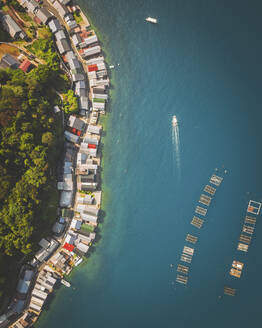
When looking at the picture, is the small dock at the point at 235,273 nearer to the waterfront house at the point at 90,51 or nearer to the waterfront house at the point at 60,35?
the waterfront house at the point at 90,51

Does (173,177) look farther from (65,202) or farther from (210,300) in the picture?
(210,300)

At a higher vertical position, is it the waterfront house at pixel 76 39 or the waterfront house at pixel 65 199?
the waterfront house at pixel 76 39

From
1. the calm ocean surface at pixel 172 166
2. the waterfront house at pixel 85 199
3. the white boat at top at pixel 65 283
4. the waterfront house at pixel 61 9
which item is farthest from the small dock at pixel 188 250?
the waterfront house at pixel 61 9

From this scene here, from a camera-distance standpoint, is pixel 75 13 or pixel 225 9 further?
pixel 225 9

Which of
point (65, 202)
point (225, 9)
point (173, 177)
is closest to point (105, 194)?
point (65, 202)

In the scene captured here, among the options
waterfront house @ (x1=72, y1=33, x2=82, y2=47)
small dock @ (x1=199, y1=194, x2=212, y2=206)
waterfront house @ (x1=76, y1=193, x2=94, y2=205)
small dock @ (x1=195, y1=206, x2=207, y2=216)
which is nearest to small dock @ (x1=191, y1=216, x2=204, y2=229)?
small dock @ (x1=195, y1=206, x2=207, y2=216)

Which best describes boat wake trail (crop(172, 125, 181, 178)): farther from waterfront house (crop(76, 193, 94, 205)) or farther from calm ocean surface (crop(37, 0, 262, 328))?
waterfront house (crop(76, 193, 94, 205))

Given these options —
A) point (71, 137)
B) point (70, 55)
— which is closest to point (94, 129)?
point (71, 137)
